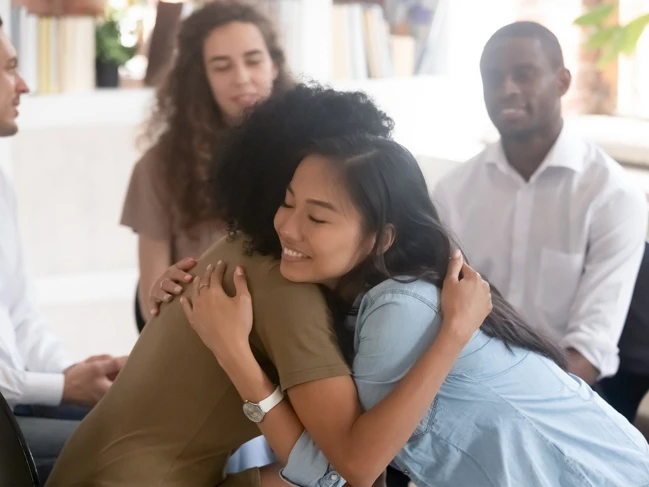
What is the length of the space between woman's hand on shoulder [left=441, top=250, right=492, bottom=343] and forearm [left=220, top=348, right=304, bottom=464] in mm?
249

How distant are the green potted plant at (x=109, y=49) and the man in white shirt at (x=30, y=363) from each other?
1175 millimetres

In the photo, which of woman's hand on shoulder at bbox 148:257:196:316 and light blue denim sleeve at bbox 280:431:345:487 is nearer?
light blue denim sleeve at bbox 280:431:345:487

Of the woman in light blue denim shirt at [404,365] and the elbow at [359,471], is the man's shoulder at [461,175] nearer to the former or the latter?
the woman in light blue denim shirt at [404,365]

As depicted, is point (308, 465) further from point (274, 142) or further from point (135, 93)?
point (135, 93)

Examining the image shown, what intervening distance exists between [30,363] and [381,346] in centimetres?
108

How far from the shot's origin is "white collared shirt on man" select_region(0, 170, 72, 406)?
1.82 m

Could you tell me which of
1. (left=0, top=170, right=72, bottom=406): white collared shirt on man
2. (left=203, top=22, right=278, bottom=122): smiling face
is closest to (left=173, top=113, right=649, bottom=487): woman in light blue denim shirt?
(left=0, top=170, right=72, bottom=406): white collared shirt on man

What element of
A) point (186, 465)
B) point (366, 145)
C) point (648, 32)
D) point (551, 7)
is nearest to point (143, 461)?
point (186, 465)

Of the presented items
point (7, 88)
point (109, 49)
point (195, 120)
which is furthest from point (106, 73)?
point (7, 88)

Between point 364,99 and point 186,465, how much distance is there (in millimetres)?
614

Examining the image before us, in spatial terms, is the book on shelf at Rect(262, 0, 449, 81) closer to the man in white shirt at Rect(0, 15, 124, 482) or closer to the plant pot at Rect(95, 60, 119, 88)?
the plant pot at Rect(95, 60, 119, 88)

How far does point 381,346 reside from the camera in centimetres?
118

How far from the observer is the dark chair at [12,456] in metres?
1.23

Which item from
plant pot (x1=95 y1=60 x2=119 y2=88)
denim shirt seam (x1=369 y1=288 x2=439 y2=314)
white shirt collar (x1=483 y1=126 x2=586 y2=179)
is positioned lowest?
denim shirt seam (x1=369 y1=288 x2=439 y2=314)
